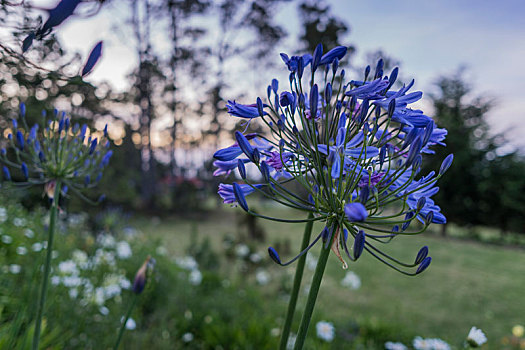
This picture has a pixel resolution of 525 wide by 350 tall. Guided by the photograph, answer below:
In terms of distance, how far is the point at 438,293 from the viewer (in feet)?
20.6

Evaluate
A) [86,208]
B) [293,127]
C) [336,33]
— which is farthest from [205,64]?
[293,127]

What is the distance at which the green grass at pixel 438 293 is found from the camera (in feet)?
15.5

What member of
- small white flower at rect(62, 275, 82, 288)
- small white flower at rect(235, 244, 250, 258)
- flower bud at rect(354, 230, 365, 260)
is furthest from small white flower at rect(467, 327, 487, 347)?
small white flower at rect(235, 244, 250, 258)

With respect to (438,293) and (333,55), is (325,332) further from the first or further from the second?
(438,293)

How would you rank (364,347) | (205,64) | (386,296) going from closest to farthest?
(364,347) → (386,296) → (205,64)

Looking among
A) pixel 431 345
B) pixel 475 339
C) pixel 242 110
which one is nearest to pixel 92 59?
pixel 242 110

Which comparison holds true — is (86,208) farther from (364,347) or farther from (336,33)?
(336,33)

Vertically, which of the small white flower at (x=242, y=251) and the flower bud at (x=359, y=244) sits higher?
the flower bud at (x=359, y=244)

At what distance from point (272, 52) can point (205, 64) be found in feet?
12.2

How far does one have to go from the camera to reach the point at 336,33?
49.1 feet

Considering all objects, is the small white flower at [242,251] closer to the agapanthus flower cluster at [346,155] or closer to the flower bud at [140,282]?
the flower bud at [140,282]

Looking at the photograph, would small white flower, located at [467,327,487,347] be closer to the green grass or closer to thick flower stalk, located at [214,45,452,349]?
thick flower stalk, located at [214,45,452,349]

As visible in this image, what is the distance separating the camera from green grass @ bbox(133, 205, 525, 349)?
15.5 feet

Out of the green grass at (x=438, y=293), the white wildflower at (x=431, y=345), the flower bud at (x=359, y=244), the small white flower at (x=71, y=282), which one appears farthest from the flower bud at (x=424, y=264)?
the small white flower at (x=71, y=282)
